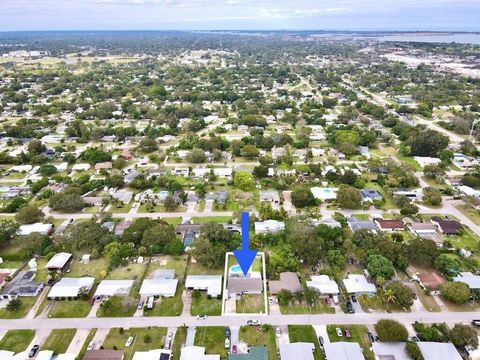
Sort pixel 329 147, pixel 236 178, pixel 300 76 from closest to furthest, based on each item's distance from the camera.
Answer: pixel 236 178, pixel 329 147, pixel 300 76

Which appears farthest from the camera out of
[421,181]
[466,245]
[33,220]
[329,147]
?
[329,147]

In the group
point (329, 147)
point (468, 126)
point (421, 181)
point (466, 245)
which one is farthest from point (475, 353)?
point (468, 126)

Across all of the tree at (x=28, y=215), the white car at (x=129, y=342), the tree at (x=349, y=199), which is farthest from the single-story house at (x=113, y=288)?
the tree at (x=349, y=199)

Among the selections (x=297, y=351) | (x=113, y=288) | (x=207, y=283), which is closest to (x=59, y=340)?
(x=113, y=288)

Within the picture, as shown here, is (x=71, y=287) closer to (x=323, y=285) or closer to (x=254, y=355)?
(x=254, y=355)

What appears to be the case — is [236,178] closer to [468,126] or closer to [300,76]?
[468,126]

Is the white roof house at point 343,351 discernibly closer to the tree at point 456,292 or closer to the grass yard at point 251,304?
the grass yard at point 251,304

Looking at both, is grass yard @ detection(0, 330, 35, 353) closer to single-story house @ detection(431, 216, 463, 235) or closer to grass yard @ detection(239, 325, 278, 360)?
grass yard @ detection(239, 325, 278, 360)
